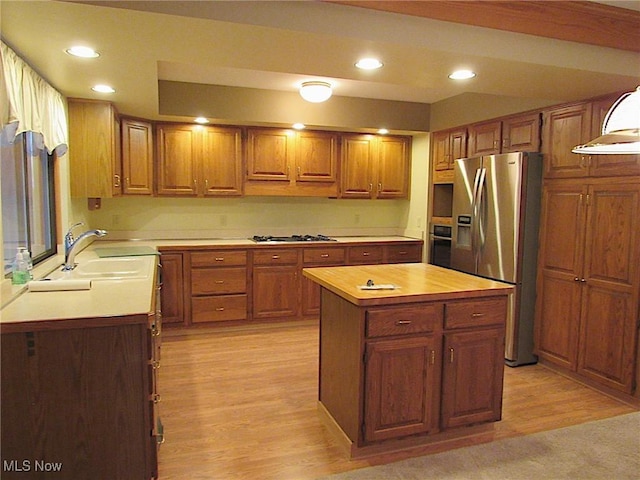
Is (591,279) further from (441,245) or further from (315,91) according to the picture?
(315,91)

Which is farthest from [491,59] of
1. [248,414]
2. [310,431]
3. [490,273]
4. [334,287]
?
[248,414]

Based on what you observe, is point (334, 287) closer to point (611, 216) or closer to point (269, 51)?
point (269, 51)

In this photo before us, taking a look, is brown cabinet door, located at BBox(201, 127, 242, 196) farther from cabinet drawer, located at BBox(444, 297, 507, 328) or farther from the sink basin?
cabinet drawer, located at BBox(444, 297, 507, 328)

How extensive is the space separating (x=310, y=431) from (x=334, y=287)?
3.00 feet

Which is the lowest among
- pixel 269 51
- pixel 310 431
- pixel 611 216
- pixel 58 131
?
pixel 310 431

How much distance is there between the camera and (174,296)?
4383 mm

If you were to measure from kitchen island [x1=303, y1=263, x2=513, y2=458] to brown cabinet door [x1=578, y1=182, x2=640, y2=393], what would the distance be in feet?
3.86

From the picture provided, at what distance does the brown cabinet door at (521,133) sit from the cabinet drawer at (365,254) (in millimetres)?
1753

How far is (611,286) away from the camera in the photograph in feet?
10.2

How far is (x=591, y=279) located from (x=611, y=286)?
0.50 ft

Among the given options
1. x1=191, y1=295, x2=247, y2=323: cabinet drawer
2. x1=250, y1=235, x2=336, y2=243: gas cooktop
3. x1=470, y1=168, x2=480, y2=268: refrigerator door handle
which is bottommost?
x1=191, y1=295, x2=247, y2=323: cabinet drawer

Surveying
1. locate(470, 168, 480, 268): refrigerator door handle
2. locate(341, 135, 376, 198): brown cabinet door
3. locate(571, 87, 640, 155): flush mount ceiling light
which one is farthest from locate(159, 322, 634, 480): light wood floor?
locate(341, 135, 376, 198): brown cabinet door

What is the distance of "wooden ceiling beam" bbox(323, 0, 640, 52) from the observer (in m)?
2.19

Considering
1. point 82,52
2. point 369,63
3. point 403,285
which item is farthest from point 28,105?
point 403,285
